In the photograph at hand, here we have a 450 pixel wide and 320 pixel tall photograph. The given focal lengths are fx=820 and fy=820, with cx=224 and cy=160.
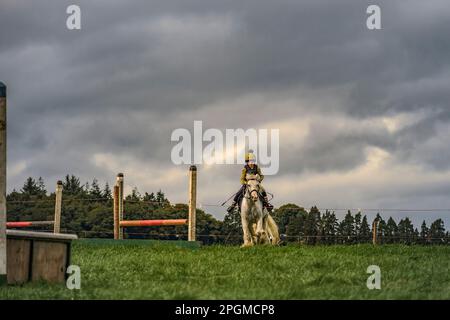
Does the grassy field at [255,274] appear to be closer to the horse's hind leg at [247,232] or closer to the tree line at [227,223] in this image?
the horse's hind leg at [247,232]

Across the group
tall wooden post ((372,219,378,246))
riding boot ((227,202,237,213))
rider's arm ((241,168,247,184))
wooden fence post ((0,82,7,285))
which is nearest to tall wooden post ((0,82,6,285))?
wooden fence post ((0,82,7,285))

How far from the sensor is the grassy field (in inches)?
403

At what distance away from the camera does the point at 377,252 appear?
61.3ft

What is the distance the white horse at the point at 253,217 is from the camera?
2366 cm

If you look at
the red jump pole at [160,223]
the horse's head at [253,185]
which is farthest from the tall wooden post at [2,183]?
the red jump pole at [160,223]

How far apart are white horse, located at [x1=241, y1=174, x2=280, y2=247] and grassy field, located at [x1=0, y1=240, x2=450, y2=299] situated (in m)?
4.19

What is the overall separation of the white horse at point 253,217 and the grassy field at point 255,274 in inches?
165

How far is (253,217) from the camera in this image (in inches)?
963

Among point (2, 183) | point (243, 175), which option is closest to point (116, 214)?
point (243, 175)

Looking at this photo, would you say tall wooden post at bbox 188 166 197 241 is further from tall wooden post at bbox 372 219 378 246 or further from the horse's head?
tall wooden post at bbox 372 219 378 246

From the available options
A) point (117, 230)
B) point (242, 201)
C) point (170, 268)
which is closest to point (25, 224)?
point (117, 230)
